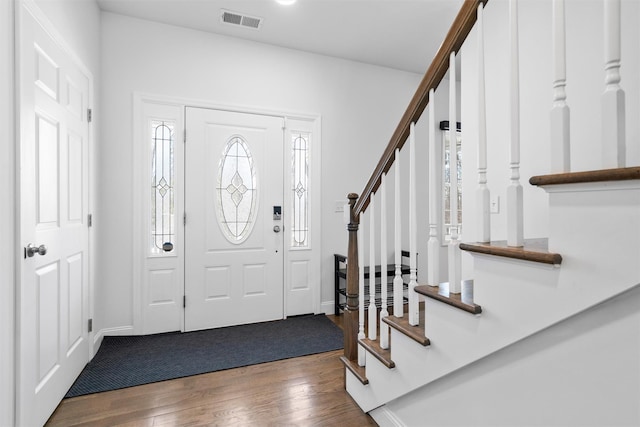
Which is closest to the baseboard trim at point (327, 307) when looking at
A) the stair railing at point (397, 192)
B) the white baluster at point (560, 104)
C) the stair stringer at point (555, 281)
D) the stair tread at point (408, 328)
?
the stair railing at point (397, 192)

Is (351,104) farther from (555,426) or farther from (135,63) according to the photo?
(555,426)

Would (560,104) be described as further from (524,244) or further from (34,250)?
(34,250)

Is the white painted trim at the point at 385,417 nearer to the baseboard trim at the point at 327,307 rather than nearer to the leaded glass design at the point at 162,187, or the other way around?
the baseboard trim at the point at 327,307

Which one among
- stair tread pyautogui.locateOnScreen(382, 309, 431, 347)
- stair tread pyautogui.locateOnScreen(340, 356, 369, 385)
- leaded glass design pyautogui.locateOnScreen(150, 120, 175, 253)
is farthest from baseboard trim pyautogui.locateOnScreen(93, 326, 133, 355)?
stair tread pyautogui.locateOnScreen(382, 309, 431, 347)

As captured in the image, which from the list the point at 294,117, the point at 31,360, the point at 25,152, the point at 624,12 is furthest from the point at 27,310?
the point at 624,12

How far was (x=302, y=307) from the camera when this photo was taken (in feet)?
11.4

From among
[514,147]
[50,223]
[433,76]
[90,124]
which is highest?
[90,124]

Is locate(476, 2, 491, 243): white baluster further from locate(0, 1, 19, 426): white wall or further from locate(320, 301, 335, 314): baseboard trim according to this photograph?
locate(320, 301, 335, 314): baseboard trim

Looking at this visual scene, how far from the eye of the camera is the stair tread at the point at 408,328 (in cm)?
132

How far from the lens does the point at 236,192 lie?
128 inches

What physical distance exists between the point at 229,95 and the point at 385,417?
301cm

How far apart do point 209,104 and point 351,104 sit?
159 cm

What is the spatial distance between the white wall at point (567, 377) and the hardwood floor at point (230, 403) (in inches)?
33.3

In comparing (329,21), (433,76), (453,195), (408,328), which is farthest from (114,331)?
(329,21)
